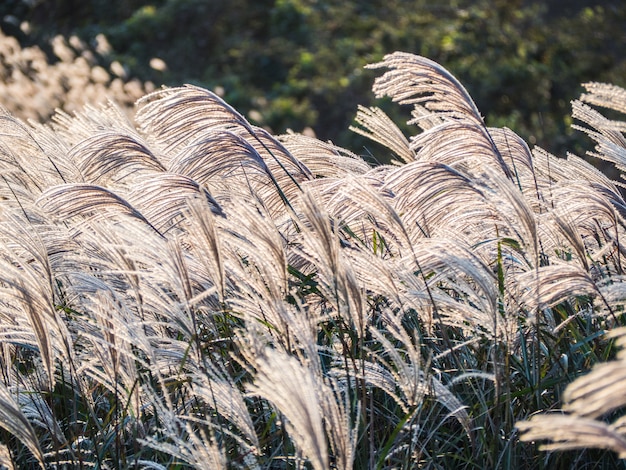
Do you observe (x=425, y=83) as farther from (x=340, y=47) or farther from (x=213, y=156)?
(x=340, y=47)

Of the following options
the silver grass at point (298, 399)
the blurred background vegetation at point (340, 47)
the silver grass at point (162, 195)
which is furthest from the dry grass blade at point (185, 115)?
the blurred background vegetation at point (340, 47)

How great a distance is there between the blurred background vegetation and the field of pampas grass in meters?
7.36

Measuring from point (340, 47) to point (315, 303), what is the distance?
10892 mm

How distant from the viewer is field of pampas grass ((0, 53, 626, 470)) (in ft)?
6.97

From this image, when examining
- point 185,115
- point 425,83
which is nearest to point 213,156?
point 185,115

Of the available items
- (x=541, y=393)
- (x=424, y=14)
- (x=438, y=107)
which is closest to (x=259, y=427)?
(x=541, y=393)

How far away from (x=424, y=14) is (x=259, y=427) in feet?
41.0

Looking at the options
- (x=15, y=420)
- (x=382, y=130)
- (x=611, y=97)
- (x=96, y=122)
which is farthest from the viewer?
(x=96, y=122)

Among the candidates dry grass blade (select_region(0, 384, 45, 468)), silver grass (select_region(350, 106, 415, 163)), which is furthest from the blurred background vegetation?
dry grass blade (select_region(0, 384, 45, 468))

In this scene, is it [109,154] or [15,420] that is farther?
[109,154]

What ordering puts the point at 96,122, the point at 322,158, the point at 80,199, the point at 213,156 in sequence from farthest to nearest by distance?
1. the point at 96,122
2. the point at 322,158
3. the point at 213,156
4. the point at 80,199

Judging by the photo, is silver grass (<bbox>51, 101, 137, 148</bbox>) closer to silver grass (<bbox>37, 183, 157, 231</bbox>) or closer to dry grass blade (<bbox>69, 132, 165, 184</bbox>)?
dry grass blade (<bbox>69, 132, 165, 184</bbox>)

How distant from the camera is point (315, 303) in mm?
2902

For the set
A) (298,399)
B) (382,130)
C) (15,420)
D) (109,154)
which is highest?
(382,130)
